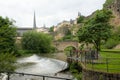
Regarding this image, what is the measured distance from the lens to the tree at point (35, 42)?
288ft

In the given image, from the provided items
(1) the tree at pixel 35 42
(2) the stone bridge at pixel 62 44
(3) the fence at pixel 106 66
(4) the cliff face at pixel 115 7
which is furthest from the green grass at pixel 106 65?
(2) the stone bridge at pixel 62 44

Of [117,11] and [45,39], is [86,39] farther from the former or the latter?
[45,39]

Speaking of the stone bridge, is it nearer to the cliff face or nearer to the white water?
the cliff face

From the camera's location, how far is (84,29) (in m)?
31.8

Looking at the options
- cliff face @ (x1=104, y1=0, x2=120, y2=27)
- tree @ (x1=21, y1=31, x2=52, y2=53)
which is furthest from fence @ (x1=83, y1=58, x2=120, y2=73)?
tree @ (x1=21, y1=31, x2=52, y2=53)

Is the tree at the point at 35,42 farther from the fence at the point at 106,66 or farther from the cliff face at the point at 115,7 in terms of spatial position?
the fence at the point at 106,66

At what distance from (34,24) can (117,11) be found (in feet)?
366

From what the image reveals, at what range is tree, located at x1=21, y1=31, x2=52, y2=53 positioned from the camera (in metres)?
87.8

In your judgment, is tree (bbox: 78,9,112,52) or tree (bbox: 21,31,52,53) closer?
tree (bbox: 78,9,112,52)

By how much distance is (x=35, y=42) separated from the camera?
8831cm

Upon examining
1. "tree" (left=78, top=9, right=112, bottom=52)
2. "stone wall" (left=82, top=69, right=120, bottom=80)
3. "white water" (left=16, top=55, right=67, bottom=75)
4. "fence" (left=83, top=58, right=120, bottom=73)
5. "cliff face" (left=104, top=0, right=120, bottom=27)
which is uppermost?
"cliff face" (left=104, top=0, right=120, bottom=27)

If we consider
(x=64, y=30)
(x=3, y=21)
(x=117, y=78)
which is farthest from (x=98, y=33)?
(x=64, y=30)

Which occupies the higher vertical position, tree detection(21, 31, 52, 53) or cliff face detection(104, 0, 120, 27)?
cliff face detection(104, 0, 120, 27)

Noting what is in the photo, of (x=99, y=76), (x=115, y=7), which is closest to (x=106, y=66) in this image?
(x=99, y=76)
